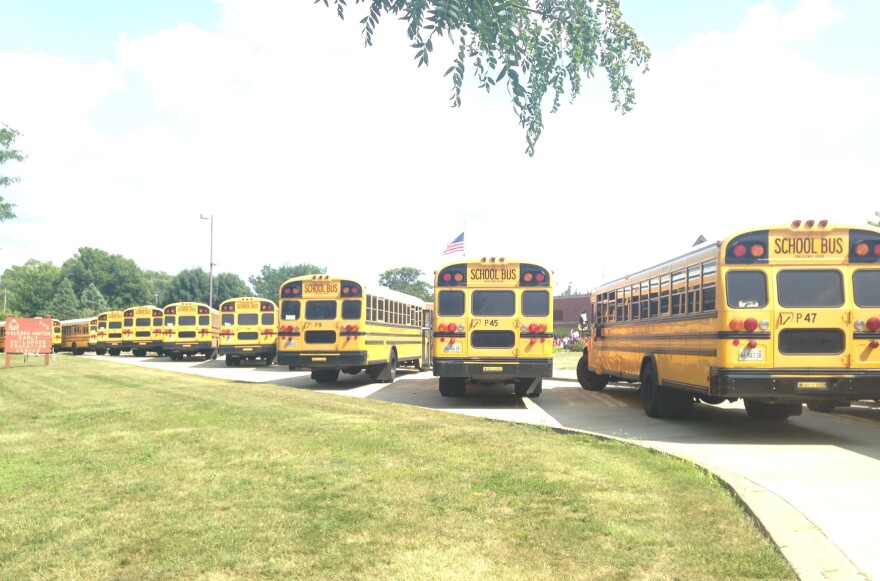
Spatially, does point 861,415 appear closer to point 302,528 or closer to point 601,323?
point 601,323

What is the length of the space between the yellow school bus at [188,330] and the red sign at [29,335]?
808 centimetres

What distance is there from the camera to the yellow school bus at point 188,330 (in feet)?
115

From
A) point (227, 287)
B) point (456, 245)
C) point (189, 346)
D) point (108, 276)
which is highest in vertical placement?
point (108, 276)

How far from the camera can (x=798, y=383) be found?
351 inches

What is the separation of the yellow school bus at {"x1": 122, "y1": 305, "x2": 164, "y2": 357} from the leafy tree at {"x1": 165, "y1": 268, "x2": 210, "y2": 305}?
55808mm

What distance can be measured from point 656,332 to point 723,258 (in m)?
2.65

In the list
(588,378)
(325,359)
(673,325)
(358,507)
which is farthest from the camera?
(325,359)

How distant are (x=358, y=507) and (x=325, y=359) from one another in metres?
13.1

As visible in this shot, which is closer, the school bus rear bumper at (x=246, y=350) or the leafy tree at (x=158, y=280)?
the school bus rear bumper at (x=246, y=350)

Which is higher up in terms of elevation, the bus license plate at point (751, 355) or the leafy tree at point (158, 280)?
the leafy tree at point (158, 280)

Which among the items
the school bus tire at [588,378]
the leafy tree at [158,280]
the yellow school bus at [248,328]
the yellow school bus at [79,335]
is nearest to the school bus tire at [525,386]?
the school bus tire at [588,378]

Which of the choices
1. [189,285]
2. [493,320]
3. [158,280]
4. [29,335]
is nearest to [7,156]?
[29,335]

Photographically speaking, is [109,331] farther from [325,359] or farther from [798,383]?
[798,383]

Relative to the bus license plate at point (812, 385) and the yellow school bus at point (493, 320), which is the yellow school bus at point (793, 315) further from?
the yellow school bus at point (493, 320)
